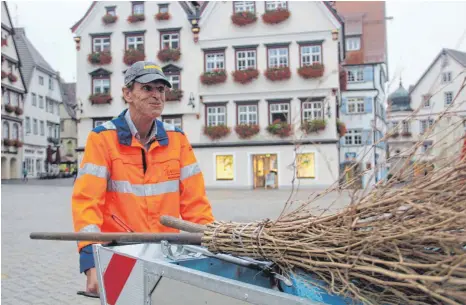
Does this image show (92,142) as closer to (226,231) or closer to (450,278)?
(226,231)

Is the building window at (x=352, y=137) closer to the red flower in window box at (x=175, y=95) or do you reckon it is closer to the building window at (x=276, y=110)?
the building window at (x=276, y=110)

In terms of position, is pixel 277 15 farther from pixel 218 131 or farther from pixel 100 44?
pixel 100 44

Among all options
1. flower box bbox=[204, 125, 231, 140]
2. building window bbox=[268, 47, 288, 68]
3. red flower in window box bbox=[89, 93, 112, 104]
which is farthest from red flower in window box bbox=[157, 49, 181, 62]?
building window bbox=[268, 47, 288, 68]

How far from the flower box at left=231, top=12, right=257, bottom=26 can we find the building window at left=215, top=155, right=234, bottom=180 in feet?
24.4

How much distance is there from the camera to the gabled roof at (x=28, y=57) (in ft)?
152

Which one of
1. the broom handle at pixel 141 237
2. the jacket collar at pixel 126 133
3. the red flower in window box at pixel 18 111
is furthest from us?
the red flower in window box at pixel 18 111

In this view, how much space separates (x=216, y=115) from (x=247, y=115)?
1804 millimetres

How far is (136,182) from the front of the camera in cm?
274

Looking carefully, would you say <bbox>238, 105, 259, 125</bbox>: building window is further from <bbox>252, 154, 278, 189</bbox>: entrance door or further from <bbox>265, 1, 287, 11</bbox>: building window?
<bbox>265, 1, 287, 11</bbox>: building window

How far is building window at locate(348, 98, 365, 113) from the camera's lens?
35.2 meters

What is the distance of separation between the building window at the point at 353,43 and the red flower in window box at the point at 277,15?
13.6 m

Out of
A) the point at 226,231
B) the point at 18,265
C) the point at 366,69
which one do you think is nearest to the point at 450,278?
the point at 226,231

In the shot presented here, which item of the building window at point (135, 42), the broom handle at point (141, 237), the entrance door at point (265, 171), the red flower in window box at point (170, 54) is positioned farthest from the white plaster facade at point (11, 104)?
the broom handle at point (141, 237)

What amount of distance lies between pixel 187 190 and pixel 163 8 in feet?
93.7
